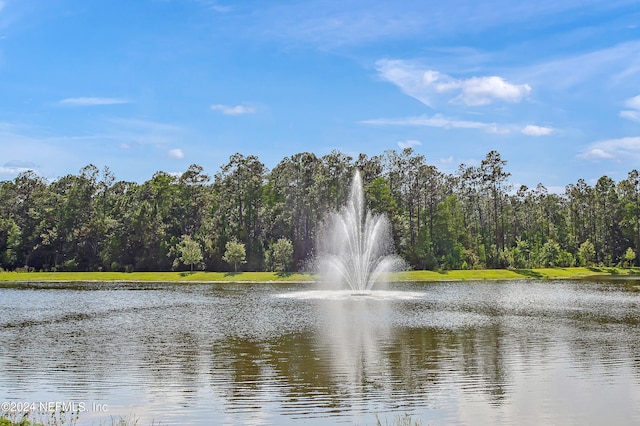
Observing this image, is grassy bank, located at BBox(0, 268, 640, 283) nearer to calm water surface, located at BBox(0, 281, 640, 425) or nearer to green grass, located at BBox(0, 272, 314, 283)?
green grass, located at BBox(0, 272, 314, 283)

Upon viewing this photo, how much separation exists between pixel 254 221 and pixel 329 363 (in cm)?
8067

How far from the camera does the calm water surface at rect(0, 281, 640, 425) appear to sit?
51.9 ft

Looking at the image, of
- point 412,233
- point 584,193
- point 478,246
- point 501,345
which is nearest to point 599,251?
point 584,193

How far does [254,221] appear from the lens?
334 ft

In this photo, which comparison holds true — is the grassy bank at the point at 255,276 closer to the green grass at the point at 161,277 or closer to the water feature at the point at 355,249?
the green grass at the point at 161,277

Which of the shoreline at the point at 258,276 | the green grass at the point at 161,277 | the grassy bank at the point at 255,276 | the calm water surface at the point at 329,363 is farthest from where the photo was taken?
the grassy bank at the point at 255,276

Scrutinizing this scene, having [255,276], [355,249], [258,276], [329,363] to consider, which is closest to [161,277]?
[255,276]

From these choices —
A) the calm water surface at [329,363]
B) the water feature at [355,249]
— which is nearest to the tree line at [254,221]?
the water feature at [355,249]

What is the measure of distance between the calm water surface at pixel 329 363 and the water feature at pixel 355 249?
1945 centimetres

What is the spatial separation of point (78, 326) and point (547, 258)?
8575 centimetres

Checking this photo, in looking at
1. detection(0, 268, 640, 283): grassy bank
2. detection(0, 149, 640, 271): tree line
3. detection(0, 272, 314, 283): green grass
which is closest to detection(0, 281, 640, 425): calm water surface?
detection(0, 272, 314, 283): green grass

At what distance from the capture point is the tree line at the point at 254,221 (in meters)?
94.9

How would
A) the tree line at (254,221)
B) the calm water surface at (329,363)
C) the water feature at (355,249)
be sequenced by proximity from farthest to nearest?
the tree line at (254,221) < the water feature at (355,249) < the calm water surface at (329,363)

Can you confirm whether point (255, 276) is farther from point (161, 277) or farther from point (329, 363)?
point (329, 363)
